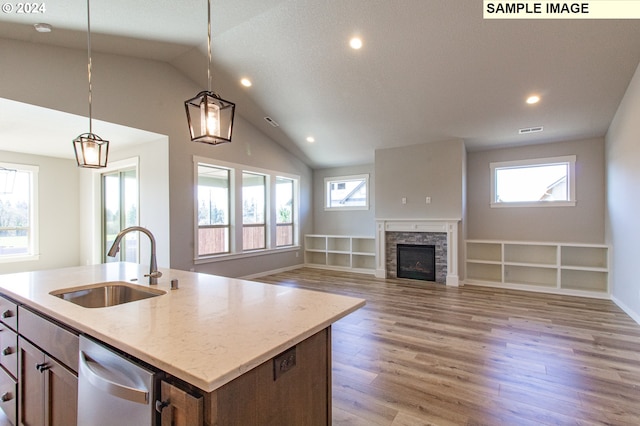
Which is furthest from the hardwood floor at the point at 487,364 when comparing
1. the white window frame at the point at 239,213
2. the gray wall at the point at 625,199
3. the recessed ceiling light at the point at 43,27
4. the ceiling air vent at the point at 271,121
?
the recessed ceiling light at the point at 43,27

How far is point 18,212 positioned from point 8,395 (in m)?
5.69

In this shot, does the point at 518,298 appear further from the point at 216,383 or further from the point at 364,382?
the point at 216,383

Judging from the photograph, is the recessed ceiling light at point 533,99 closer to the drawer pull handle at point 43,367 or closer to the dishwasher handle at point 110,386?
the dishwasher handle at point 110,386

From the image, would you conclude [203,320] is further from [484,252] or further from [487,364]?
[484,252]

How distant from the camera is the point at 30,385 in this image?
1.65 meters

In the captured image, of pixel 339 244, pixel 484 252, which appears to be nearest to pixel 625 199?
pixel 484 252

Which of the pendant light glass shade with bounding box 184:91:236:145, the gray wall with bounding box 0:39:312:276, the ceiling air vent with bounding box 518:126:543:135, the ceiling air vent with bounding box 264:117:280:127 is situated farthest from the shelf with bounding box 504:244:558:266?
the pendant light glass shade with bounding box 184:91:236:145

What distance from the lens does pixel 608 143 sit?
5.04 metres

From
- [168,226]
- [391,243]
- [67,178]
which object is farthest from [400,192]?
[67,178]

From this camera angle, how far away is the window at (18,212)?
224 inches

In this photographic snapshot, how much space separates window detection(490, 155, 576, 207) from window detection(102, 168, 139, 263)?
265 inches

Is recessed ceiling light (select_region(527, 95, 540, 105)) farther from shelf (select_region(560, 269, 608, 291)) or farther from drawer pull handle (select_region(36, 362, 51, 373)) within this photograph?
drawer pull handle (select_region(36, 362, 51, 373))

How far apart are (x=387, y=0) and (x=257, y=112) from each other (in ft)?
10.7

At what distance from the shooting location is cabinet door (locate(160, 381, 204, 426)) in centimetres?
86
